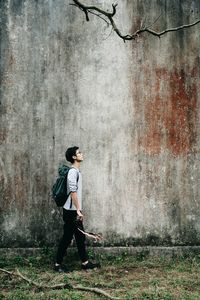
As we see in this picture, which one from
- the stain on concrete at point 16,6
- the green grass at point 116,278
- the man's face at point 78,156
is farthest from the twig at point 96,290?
the stain on concrete at point 16,6

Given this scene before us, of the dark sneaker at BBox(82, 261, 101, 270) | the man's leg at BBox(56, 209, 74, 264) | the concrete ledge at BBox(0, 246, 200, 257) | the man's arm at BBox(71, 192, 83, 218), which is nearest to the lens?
the man's arm at BBox(71, 192, 83, 218)

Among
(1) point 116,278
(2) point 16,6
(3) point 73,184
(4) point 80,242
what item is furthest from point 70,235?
(2) point 16,6

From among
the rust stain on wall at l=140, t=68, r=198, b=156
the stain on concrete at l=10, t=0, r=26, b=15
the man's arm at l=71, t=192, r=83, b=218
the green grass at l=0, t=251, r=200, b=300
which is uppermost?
the stain on concrete at l=10, t=0, r=26, b=15

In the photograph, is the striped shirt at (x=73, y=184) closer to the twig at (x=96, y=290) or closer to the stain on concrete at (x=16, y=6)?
the twig at (x=96, y=290)

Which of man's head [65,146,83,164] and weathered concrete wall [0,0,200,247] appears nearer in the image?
man's head [65,146,83,164]

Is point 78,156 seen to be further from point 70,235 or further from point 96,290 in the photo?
point 96,290

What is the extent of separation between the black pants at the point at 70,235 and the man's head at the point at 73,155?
0.76 metres

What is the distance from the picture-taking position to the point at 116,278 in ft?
22.9

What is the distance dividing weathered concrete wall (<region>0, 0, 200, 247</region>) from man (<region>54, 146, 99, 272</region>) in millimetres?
695

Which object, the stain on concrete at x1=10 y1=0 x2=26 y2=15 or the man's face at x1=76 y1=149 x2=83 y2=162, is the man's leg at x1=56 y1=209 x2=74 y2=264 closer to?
the man's face at x1=76 y1=149 x2=83 y2=162

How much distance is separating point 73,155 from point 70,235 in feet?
3.86

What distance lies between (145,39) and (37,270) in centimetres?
406

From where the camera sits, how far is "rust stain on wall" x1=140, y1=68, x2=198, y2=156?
8.07 meters

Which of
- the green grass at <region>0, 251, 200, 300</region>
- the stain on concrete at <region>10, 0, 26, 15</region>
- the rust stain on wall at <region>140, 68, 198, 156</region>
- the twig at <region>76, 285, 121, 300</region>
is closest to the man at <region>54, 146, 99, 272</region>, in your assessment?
the green grass at <region>0, 251, 200, 300</region>
